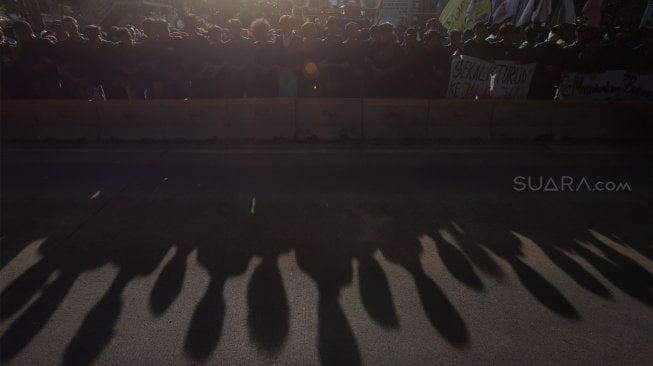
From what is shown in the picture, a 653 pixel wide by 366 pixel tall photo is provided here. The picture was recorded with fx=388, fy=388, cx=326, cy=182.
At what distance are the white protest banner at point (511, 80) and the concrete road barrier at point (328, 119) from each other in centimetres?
297

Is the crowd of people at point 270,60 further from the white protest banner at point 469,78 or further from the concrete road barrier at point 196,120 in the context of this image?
the concrete road barrier at point 196,120

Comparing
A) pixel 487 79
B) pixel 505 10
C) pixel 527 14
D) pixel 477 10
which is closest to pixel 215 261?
pixel 487 79

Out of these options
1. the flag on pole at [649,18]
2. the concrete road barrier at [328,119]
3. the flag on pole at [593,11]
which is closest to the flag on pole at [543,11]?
the flag on pole at [593,11]

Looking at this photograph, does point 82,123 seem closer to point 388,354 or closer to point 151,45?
point 151,45

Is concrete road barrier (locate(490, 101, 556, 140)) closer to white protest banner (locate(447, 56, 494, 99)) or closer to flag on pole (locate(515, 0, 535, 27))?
white protest banner (locate(447, 56, 494, 99))

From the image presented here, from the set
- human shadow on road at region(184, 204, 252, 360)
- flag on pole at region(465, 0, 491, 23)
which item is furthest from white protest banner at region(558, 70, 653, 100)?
human shadow on road at region(184, 204, 252, 360)

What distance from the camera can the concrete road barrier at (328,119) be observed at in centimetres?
766

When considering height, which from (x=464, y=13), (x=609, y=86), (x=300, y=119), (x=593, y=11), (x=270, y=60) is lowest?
(x=300, y=119)

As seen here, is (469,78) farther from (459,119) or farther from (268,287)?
(268,287)

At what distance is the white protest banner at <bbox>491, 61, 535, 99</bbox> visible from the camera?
794 centimetres

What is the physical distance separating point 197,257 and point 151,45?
5691 millimetres

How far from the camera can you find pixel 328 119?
7.69m

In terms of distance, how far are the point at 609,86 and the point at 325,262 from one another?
778 cm

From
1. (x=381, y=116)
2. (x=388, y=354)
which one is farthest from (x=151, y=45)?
(x=388, y=354)
